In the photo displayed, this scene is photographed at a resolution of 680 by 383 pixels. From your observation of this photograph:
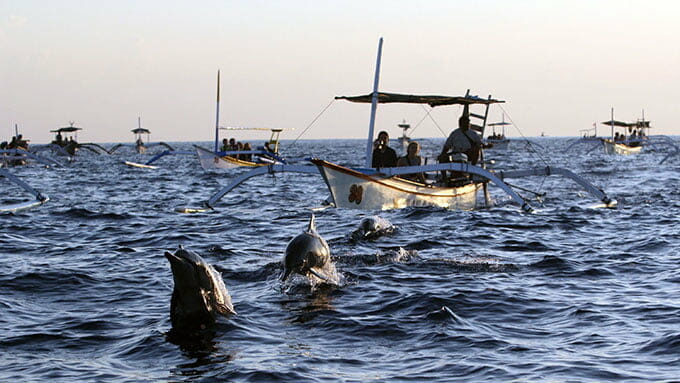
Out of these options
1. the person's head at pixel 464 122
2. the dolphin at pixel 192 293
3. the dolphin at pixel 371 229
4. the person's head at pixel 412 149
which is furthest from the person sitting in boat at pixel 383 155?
the dolphin at pixel 192 293

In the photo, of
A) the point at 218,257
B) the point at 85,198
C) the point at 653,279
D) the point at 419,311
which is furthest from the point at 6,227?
the point at 653,279

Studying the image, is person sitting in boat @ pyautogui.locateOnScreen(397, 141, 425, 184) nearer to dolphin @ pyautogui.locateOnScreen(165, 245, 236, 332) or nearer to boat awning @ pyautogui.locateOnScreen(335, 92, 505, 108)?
boat awning @ pyautogui.locateOnScreen(335, 92, 505, 108)

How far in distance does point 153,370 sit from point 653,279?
252 inches

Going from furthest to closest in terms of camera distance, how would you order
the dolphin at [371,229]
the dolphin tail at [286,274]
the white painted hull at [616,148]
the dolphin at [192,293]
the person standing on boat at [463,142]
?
the white painted hull at [616,148]
the person standing on boat at [463,142]
the dolphin at [371,229]
the dolphin tail at [286,274]
the dolphin at [192,293]

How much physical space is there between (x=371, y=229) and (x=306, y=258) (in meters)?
4.56

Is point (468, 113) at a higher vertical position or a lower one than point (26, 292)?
higher

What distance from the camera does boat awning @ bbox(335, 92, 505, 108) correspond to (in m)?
19.5

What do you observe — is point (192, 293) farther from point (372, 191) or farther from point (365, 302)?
point (372, 191)

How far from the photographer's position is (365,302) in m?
8.85

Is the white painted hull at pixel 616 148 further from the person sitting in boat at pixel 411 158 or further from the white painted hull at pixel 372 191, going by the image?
the white painted hull at pixel 372 191

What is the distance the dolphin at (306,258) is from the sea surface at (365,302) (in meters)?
0.19

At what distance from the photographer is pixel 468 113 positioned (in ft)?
68.0

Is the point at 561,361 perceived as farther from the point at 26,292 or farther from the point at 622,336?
the point at 26,292

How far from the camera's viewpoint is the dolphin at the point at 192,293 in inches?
293
